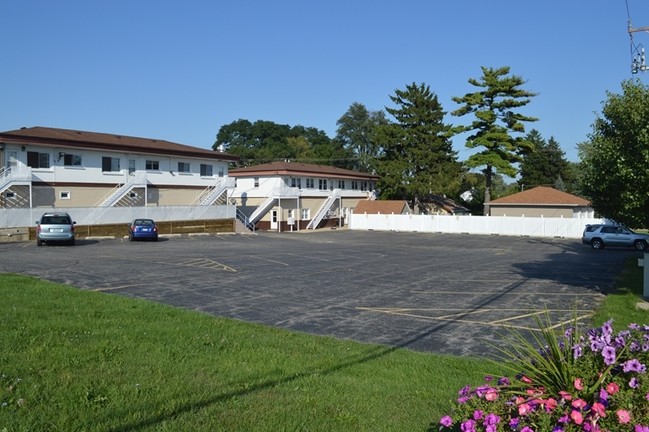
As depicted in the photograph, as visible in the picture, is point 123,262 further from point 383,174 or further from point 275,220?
point 383,174

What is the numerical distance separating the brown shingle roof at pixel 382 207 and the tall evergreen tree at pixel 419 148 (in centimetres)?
199

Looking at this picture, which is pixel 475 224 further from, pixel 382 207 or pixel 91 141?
pixel 91 141

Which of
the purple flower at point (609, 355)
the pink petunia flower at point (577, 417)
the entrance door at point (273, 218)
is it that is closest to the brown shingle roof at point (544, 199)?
the entrance door at point (273, 218)

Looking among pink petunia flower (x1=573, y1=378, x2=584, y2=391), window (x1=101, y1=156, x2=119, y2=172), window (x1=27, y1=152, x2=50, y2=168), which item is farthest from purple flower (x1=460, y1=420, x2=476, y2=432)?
window (x1=101, y1=156, x2=119, y2=172)

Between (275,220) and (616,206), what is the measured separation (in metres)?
44.1

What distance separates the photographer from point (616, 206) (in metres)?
15.2

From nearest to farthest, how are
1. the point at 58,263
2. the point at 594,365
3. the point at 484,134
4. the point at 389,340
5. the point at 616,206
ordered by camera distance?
the point at 594,365 < the point at 389,340 < the point at 616,206 < the point at 58,263 < the point at 484,134

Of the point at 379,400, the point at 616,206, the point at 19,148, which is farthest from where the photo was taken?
the point at 19,148

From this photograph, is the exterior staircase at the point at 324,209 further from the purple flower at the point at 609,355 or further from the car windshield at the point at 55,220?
the purple flower at the point at 609,355

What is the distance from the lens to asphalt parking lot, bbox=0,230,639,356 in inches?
461

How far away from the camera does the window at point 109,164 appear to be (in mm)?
44375

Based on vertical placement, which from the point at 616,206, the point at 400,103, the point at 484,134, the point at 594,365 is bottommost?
the point at 594,365

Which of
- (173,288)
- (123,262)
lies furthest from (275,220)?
(173,288)

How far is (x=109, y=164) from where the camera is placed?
4491 cm
